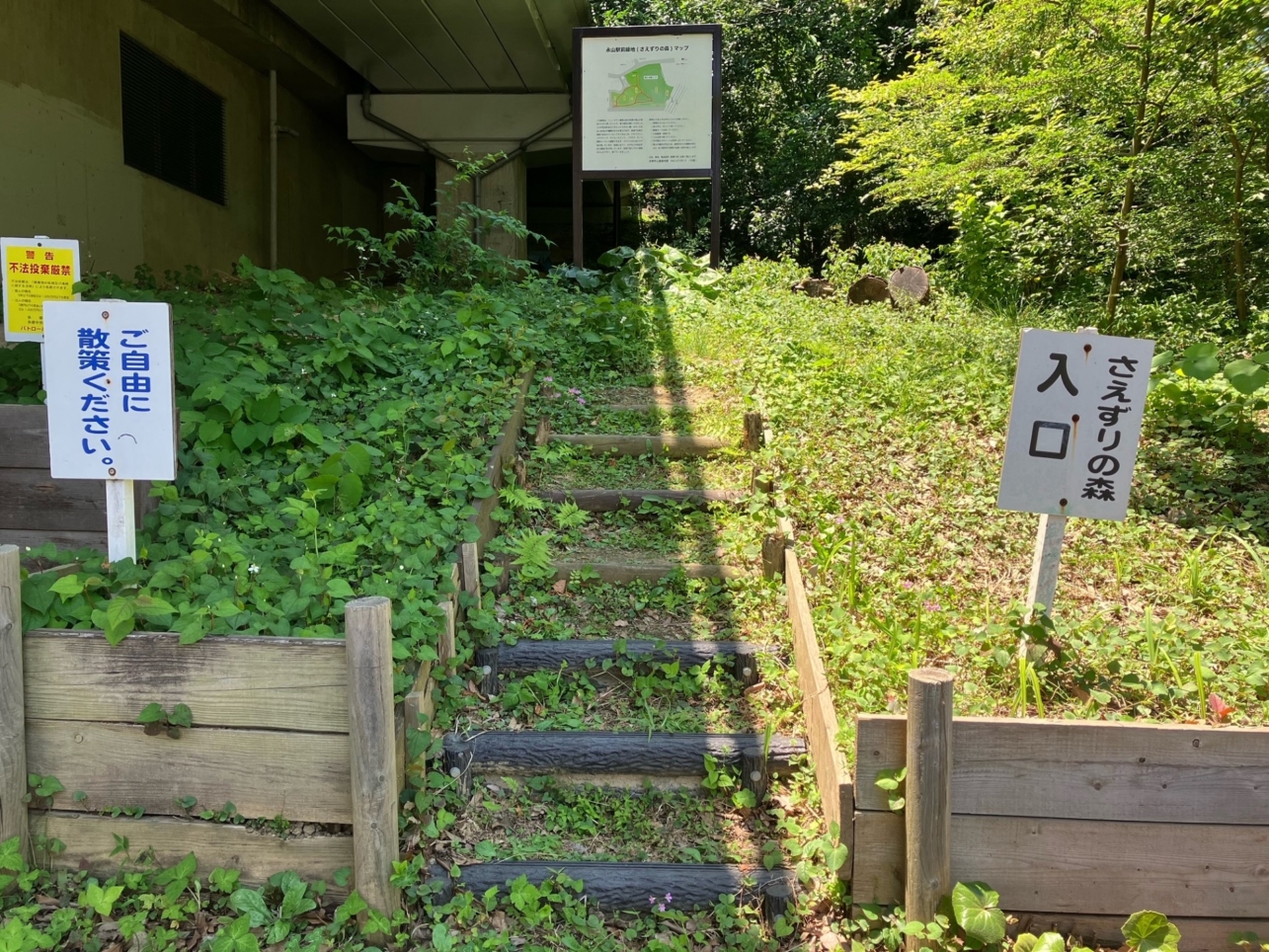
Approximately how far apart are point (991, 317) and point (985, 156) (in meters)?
1.58

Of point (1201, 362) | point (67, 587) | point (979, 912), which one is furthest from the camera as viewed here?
point (1201, 362)

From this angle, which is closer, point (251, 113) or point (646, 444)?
point (646, 444)

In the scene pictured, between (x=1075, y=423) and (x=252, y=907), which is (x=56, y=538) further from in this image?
(x=1075, y=423)

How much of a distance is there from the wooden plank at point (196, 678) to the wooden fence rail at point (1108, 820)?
1.55m

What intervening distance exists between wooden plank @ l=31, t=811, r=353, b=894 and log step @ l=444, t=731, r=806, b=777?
1.96 feet

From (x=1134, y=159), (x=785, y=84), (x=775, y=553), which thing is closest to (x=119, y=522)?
(x=775, y=553)

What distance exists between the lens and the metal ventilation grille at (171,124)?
860 centimetres

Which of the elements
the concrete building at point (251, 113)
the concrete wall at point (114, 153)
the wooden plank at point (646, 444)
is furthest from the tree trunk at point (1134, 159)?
the concrete wall at point (114, 153)

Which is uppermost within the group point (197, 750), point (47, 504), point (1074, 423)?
point (1074, 423)

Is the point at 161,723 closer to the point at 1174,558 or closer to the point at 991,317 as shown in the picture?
the point at 1174,558

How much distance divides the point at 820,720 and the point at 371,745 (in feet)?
4.67

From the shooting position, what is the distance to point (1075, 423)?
9.64ft

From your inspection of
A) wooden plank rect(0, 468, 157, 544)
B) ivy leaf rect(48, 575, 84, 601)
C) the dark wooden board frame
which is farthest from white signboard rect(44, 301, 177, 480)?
the dark wooden board frame

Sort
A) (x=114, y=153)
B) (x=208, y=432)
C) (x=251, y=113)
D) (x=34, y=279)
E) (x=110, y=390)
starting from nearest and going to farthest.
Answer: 1. (x=110, y=390)
2. (x=34, y=279)
3. (x=208, y=432)
4. (x=114, y=153)
5. (x=251, y=113)
